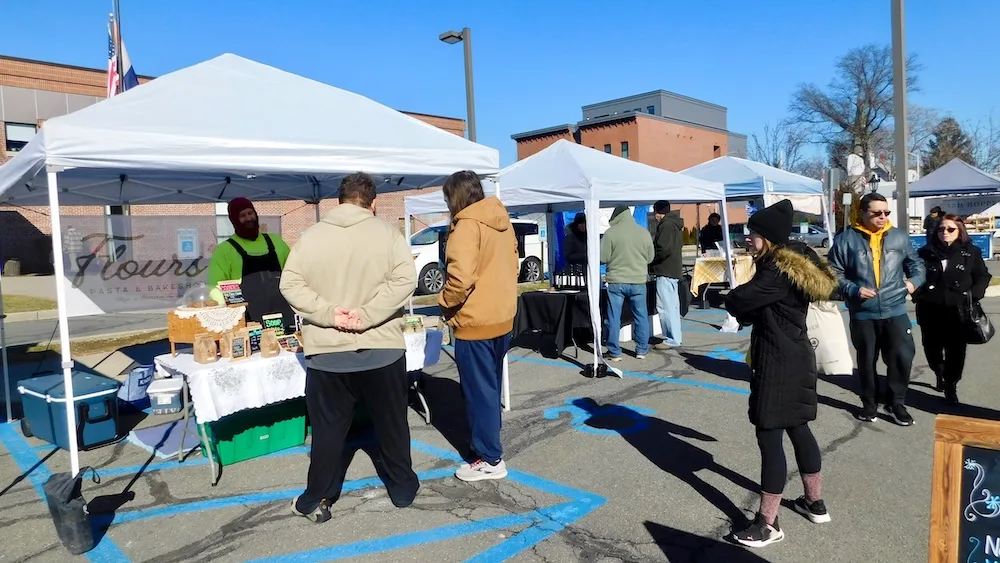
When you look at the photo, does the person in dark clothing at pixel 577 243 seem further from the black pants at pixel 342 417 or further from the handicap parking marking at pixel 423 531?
the black pants at pixel 342 417

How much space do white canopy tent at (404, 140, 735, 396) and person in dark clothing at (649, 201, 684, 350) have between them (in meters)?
0.46

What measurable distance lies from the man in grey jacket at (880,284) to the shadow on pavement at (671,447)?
4.87 ft

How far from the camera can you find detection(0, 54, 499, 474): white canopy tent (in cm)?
375

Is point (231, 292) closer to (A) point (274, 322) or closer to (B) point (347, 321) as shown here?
(A) point (274, 322)

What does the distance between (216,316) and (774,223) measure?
3.59 m

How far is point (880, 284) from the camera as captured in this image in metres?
4.82

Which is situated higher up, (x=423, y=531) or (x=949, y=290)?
(x=949, y=290)

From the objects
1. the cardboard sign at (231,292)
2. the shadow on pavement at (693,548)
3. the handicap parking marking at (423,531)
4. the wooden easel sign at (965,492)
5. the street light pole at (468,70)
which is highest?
the street light pole at (468,70)

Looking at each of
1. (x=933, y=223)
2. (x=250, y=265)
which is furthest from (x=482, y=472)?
(x=933, y=223)

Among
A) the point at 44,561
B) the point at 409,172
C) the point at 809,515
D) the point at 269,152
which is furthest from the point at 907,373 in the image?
the point at 44,561

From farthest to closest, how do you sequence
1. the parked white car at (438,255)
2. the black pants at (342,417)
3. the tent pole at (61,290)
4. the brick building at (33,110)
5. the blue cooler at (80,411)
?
the brick building at (33,110), the parked white car at (438,255), the blue cooler at (80,411), the tent pole at (61,290), the black pants at (342,417)

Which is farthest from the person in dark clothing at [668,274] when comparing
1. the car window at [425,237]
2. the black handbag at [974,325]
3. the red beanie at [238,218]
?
the car window at [425,237]

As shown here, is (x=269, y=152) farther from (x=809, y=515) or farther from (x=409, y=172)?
(x=809, y=515)

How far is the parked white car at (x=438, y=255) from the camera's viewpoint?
51.0 feet
